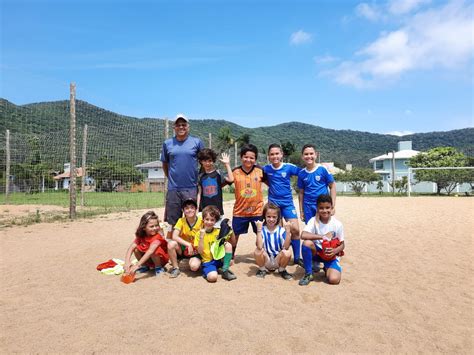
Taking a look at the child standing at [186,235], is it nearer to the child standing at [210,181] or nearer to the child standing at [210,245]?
the child standing at [210,245]

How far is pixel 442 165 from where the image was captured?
28109mm

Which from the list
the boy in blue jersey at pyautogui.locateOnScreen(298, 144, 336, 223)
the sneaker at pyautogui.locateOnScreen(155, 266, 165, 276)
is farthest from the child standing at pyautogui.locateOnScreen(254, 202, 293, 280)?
the sneaker at pyautogui.locateOnScreen(155, 266, 165, 276)

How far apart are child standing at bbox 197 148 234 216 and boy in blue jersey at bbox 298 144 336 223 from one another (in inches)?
39.0

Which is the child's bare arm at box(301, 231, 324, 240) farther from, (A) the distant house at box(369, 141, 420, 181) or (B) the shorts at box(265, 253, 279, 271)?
(A) the distant house at box(369, 141, 420, 181)

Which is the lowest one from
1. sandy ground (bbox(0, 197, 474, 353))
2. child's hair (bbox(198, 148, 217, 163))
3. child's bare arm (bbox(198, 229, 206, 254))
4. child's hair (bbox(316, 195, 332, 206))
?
sandy ground (bbox(0, 197, 474, 353))

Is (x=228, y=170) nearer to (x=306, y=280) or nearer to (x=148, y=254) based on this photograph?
(x=148, y=254)

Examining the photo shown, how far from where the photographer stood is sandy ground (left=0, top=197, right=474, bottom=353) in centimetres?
251

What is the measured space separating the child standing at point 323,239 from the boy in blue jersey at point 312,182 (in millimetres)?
376

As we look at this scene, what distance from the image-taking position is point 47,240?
6.48 metres

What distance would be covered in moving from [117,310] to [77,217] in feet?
24.0

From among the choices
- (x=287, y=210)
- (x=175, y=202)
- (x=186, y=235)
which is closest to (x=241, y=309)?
(x=186, y=235)

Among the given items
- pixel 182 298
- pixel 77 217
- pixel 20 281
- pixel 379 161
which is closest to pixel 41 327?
pixel 182 298

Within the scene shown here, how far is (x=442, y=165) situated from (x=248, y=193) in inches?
1134

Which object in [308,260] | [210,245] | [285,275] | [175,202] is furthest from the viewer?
[175,202]
